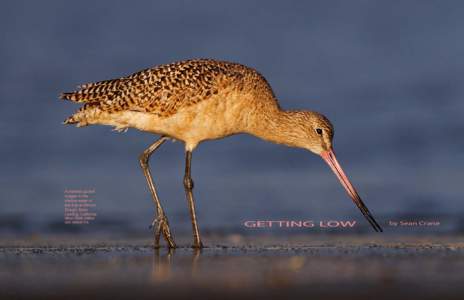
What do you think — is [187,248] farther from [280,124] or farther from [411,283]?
[411,283]

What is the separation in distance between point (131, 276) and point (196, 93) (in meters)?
5.02

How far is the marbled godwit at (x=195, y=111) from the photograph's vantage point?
13.2 metres

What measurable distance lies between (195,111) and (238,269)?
4339 mm

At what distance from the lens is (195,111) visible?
1318cm

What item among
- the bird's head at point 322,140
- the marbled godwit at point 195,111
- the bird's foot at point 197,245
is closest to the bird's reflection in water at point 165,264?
the bird's foot at point 197,245

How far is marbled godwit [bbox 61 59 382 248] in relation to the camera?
1320 centimetres

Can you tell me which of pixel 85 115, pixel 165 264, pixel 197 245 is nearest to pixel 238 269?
pixel 165 264

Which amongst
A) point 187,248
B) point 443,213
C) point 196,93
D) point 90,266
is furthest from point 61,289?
point 443,213

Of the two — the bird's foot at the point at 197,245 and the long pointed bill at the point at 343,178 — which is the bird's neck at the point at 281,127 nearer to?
the long pointed bill at the point at 343,178

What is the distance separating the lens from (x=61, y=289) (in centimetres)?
773

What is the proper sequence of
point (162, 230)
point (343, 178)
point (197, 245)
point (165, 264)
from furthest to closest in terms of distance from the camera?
point (343, 178) → point (162, 230) → point (197, 245) → point (165, 264)

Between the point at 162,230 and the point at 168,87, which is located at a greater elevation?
the point at 168,87

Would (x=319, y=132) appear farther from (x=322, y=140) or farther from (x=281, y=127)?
(x=281, y=127)

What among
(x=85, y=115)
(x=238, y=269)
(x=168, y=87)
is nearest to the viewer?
(x=238, y=269)
